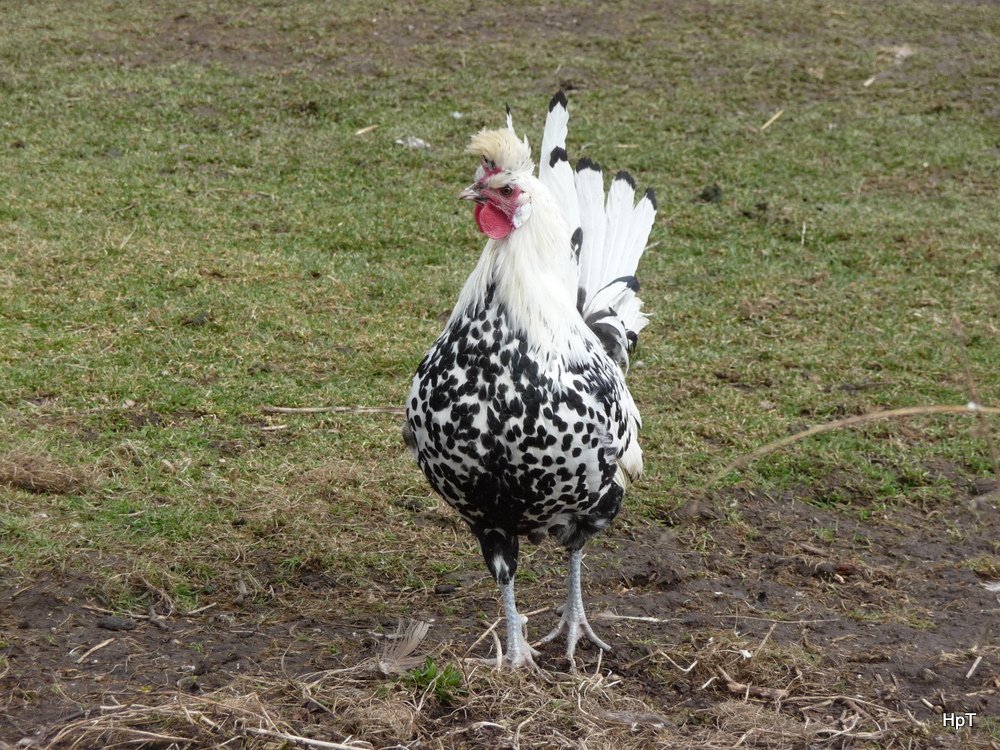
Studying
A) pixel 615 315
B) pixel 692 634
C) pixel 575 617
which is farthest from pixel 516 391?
pixel 615 315

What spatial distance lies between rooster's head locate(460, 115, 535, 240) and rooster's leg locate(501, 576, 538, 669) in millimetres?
1262

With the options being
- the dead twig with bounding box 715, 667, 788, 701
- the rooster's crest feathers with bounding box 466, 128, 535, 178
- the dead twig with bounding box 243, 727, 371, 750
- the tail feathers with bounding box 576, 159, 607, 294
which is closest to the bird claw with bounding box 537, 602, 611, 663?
the dead twig with bounding box 715, 667, 788, 701

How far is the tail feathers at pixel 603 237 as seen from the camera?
4.48 m

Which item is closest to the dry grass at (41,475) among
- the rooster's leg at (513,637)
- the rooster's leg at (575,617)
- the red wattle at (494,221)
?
the rooster's leg at (513,637)

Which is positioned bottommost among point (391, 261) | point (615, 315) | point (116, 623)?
point (116, 623)

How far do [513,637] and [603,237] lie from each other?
6.14 ft

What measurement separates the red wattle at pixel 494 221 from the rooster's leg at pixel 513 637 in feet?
4.03

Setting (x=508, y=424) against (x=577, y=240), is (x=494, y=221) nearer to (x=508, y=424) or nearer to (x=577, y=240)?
(x=508, y=424)

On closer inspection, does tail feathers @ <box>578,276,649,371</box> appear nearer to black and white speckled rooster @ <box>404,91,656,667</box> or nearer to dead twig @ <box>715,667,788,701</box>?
black and white speckled rooster @ <box>404,91,656,667</box>

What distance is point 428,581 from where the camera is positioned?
14.9ft

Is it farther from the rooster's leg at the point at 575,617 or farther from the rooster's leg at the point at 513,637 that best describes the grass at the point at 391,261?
the rooster's leg at the point at 575,617

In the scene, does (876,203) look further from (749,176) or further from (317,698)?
(317,698)

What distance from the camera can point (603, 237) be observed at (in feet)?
16.1

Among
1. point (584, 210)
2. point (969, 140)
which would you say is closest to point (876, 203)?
point (969, 140)
